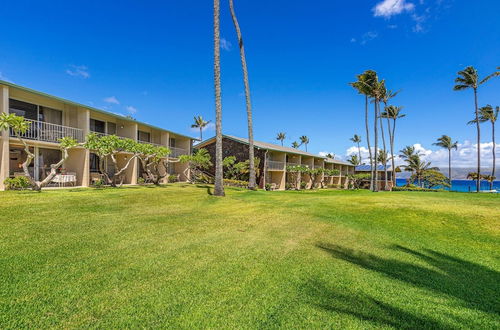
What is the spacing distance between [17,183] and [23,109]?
5.03m

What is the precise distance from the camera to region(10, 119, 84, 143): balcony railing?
14.0 meters

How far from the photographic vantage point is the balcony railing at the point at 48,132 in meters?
14.0

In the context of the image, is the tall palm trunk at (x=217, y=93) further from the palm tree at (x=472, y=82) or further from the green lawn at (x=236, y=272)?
the palm tree at (x=472, y=82)

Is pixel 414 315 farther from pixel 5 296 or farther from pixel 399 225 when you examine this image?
pixel 399 225

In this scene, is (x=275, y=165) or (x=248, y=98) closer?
(x=248, y=98)

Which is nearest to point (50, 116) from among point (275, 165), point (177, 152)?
point (177, 152)

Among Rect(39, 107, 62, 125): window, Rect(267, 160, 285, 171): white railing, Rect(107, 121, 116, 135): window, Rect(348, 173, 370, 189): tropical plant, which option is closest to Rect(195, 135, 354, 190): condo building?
Rect(267, 160, 285, 171): white railing

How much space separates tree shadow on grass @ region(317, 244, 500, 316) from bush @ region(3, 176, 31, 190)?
14658mm

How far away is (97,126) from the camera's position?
63.0 ft

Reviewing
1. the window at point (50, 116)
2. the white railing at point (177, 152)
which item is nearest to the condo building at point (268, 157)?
the white railing at point (177, 152)

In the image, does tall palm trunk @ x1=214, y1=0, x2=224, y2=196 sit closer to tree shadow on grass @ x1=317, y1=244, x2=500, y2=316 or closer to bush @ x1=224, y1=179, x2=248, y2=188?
bush @ x1=224, y1=179, x2=248, y2=188

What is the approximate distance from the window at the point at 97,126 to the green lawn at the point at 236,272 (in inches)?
452

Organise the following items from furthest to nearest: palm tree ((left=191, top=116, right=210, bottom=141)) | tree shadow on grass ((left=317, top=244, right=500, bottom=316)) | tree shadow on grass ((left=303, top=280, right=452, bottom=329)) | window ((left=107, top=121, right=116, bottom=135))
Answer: palm tree ((left=191, top=116, right=210, bottom=141)) → window ((left=107, top=121, right=116, bottom=135)) → tree shadow on grass ((left=317, top=244, right=500, bottom=316)) → tree shadow on grass ((left=303, top=280, right=452, bottom=329))

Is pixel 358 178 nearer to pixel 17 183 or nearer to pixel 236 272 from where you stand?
pixel 236 272
